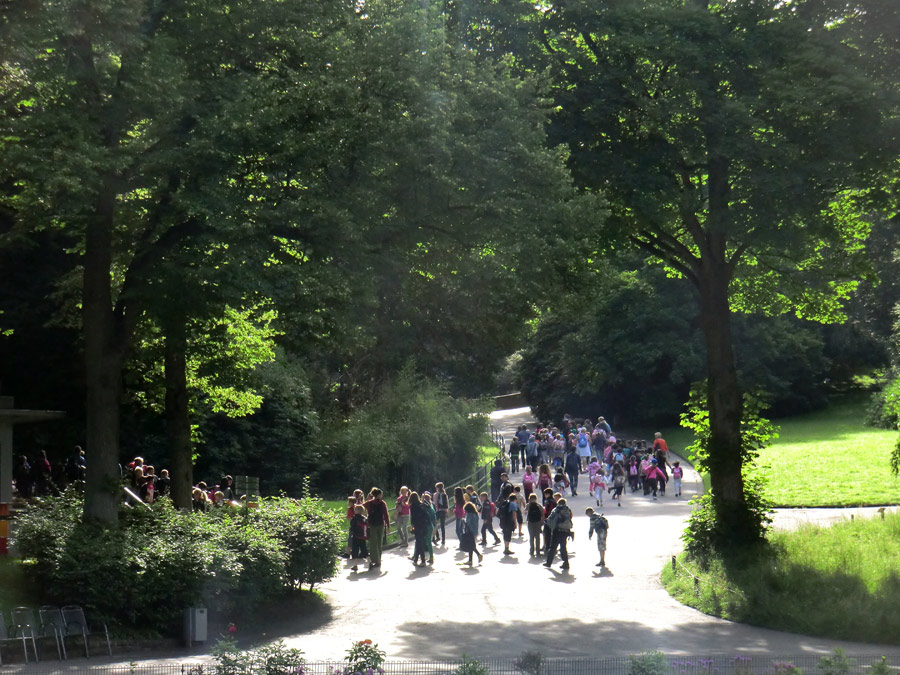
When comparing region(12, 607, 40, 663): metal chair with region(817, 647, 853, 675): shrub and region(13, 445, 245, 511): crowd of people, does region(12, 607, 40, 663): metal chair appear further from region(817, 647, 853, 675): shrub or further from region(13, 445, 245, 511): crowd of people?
region(817, 647, 853, 675): shrub

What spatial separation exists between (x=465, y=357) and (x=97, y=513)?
3780 centimetres

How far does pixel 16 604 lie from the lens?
16.1 meters

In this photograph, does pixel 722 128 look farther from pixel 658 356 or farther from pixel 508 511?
pixel 658 356

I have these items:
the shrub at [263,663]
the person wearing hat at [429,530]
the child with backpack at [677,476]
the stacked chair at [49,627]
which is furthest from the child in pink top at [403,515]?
the shrub at [263,663]

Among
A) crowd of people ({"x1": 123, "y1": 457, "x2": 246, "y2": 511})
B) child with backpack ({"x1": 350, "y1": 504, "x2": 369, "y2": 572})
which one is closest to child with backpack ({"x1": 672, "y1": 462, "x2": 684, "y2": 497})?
child with backpack ({"x1": 350, "y1": 504, "x2": 369, "y2": 572})

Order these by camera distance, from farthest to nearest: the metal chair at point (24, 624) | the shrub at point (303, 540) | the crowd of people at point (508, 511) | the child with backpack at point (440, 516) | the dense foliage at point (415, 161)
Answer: the child with backpack at point (440, 516) < the crowd of people at point (508, 511) < the shrub at point (303, 540) < the dense foliage at point (415, 161) < the metal chair at point (24, 624)

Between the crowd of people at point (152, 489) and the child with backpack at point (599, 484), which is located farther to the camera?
the child with backpack at point (599, 484)

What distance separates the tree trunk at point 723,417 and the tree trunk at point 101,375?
1161 cm

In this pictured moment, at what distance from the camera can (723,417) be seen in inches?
865

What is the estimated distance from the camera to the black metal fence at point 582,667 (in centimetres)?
999

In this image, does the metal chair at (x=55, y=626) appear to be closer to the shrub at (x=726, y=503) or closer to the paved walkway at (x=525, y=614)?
the paved walkway at (x=525, y=614)

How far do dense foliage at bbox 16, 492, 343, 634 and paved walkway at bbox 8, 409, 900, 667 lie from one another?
103 cm

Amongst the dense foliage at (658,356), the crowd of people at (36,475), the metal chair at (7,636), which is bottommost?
the metal chair at (7,636)

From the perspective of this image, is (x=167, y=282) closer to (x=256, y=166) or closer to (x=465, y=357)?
(x=256, y=166)
